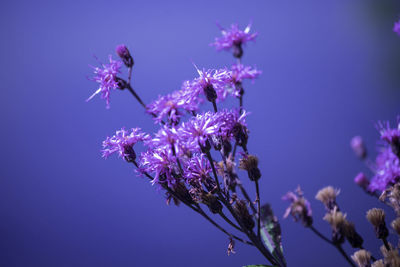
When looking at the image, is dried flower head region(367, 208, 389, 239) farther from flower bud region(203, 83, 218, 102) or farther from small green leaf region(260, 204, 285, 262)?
flower bud region(203, 83, 218, 102)

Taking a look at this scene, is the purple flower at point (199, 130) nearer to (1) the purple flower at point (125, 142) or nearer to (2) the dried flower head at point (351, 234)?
(1) the purple flower at point (125, 142)

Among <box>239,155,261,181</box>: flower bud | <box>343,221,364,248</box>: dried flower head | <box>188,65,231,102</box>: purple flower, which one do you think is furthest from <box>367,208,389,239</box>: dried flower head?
<box>188,65,231,102</box>: purple flower

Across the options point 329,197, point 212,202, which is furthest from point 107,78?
point 329,197

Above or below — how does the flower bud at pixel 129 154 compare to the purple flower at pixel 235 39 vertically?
below

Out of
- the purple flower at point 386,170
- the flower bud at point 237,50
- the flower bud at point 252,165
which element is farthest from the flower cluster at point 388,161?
the flower bud at point 237,50

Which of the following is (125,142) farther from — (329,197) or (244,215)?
(329,197)

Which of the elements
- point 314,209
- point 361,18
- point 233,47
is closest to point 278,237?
point 233,47
